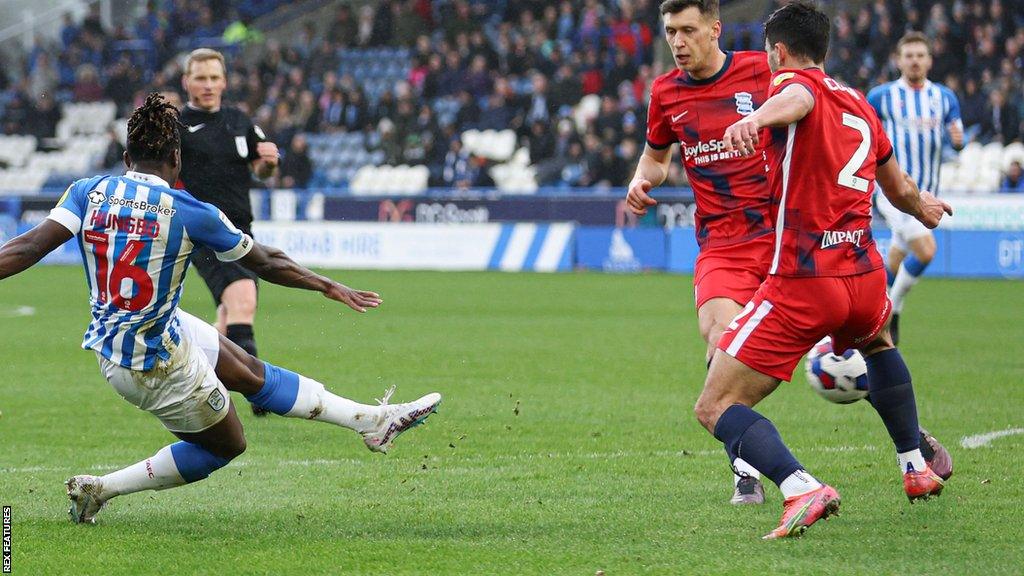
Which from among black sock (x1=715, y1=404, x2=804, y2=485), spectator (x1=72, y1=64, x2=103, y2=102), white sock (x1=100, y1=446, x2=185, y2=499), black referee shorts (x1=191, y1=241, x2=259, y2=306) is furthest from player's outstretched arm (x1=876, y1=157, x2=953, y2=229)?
spectator (x1=72, y1=64, x2=103, y2=102)

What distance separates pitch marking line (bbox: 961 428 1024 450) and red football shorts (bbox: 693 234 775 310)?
5.79 feet

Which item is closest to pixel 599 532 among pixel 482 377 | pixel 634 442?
pixel 634 442

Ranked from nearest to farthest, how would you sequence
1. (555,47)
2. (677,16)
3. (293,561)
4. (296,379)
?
(293,561) < (296,379) < (677,16) < (555,47)

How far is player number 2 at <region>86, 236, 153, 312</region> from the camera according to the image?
5.26 metres

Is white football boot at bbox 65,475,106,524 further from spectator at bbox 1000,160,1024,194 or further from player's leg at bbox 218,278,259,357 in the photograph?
spectator at bbox 1000,160,1024,194

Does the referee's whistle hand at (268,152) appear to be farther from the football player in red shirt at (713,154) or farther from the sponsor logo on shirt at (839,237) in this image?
the sponsor logo on shirt at (839,237)

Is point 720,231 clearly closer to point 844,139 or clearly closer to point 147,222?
point 844,139

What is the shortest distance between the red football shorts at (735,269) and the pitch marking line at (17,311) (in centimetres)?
1125

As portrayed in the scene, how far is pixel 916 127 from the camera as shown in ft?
39.9

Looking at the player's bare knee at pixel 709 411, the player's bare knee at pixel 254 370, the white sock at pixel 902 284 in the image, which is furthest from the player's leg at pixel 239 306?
the white sock at pixel 902 284

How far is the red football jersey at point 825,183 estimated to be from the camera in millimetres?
5258

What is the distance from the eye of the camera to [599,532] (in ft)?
17.7

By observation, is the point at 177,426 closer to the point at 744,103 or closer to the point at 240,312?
the point at 744,103

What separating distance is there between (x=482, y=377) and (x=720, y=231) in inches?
164
